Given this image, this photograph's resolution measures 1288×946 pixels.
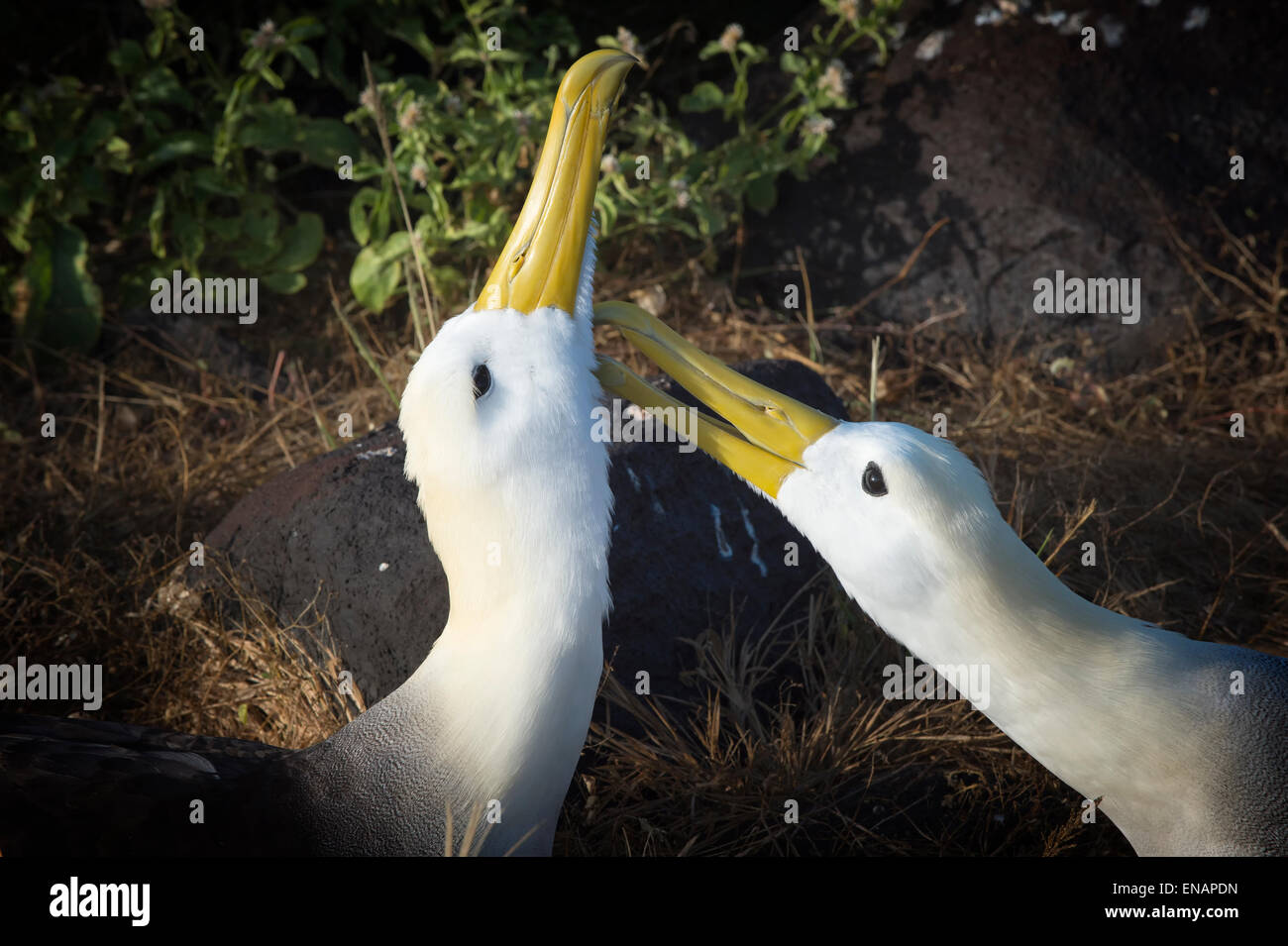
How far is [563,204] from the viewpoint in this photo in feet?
7.00

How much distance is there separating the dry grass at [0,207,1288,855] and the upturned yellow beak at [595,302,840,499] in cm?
69

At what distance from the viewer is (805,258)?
4.33 metres

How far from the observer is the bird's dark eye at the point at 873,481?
191 cm

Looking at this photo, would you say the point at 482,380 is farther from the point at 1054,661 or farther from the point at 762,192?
the point at 762,192

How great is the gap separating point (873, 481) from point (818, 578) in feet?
3.33

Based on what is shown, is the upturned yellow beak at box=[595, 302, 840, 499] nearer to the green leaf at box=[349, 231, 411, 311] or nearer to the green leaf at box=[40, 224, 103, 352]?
the green leaf at box=[349, 231, 411, 311]

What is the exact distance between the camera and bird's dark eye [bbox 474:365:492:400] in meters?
1.95

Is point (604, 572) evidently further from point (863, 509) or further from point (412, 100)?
point (412, 100)

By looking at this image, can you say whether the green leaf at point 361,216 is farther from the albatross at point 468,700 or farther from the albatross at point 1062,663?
the albatross at point 1062,663

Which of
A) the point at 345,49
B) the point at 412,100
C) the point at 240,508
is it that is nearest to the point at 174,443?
the point at 240,508

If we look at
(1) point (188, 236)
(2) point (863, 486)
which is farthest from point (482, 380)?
(1) point (188, 236)

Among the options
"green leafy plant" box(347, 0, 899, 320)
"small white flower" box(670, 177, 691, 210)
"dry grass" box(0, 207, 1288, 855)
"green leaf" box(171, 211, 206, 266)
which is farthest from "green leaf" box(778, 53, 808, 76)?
"green leaf" box(171, 211, 206, 266)

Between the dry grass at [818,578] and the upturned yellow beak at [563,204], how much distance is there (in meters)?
1.04

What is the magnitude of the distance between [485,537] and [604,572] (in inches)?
8.8
